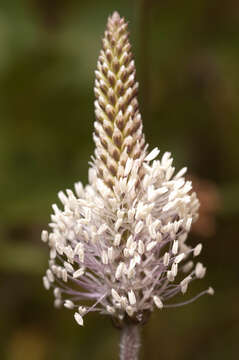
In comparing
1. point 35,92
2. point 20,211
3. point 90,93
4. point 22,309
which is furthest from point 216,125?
point 22,309

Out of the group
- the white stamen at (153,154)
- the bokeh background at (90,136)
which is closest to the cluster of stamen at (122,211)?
the white stamen at (153,154)

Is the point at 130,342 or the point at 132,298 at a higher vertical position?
the point at 132,298

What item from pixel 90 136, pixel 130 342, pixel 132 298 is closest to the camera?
pixel 132 298

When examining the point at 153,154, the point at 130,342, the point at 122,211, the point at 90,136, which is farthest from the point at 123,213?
the point at 90,136

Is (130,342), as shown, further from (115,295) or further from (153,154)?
(153,154)

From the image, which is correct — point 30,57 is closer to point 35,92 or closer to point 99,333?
point 35,92

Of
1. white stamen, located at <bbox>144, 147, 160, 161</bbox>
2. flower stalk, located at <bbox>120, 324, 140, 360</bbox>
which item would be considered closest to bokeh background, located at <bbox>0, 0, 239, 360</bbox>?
flower stalk, located at <bbox>120, 324, 140, 360</bbox>
